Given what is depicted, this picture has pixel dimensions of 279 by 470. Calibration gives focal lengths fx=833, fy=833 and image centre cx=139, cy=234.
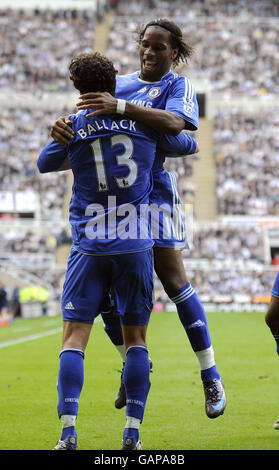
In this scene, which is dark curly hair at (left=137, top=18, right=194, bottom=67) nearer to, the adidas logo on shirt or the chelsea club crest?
the chelsea club crest

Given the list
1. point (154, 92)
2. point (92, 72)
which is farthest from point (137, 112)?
point (154, 92)

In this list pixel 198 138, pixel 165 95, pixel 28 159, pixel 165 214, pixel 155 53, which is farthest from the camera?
pixel 198 138

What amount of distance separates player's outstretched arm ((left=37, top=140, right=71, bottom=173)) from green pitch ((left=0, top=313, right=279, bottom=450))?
1910 millimetres

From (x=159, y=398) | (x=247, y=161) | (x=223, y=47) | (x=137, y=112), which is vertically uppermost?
(x=223, y=47)

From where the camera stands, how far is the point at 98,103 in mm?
5117

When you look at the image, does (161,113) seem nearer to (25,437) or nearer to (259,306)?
(25,437)

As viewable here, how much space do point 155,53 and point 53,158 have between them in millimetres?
1217

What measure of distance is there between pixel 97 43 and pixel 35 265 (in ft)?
62.3

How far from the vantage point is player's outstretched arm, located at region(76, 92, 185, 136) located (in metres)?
5.12

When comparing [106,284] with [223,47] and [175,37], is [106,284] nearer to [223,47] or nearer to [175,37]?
[175,37]

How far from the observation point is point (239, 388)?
30.4ft

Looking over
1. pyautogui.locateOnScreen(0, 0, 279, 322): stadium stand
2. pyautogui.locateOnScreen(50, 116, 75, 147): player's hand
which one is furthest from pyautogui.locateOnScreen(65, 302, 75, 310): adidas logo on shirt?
pyautogui.locateOnScreen(0, 0, 279, 322): stadium stand

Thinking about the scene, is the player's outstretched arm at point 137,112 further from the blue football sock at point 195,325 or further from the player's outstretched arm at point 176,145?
the blue football sock at point 195,325
